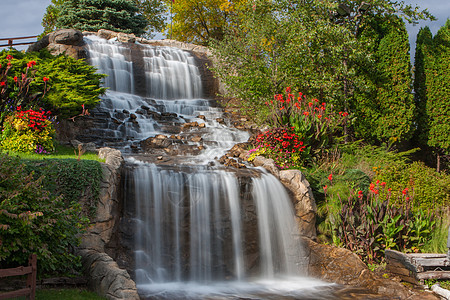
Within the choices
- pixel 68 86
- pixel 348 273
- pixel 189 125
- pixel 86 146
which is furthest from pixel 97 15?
pixel 348 273

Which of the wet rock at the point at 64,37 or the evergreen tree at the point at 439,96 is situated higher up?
the wet rock at the point at 64,37

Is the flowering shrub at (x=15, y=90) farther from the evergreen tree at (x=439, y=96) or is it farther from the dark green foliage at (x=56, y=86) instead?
the evergreen tree at (x=439, y=96)

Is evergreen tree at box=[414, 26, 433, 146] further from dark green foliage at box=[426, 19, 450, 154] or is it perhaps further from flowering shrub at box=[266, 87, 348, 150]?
flowering shrub at box=[266, 87, 348, 150]

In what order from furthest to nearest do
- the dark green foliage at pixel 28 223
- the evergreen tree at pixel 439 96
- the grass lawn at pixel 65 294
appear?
the evergreen tree at pixel 439 96 < the grass lawn at pixel 65 294 < the dark green foliage at pixel 28 223

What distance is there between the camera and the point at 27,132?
9211 mm

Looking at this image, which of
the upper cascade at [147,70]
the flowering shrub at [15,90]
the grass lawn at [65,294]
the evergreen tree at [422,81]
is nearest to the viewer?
the grass lawn at [65,294]

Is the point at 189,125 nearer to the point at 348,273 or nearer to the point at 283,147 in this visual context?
the point at 283,147

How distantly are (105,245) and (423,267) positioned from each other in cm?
581

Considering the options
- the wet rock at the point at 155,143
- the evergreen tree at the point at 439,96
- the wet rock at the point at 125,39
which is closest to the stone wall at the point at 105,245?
the wet rock at the point at 155,143

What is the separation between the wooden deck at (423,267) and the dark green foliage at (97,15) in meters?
20.2

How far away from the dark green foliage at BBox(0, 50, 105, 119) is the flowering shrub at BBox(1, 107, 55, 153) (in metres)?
0.48

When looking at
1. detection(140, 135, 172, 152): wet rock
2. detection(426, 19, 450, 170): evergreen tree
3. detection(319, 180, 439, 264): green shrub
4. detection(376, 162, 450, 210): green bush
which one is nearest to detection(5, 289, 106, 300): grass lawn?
detection(319, 180, 439, 264): green shrub

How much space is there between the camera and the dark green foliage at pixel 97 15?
23.1 m

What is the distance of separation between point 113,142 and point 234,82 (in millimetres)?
5246
